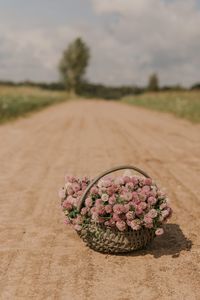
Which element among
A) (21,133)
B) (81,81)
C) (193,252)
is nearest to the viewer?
(193,252)

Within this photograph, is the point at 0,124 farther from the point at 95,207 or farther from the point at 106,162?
the point at 95,207

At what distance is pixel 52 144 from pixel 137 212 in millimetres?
8499

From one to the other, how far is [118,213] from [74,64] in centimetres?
8186

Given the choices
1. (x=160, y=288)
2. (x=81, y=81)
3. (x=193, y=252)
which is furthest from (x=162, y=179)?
(x=81, y=81)

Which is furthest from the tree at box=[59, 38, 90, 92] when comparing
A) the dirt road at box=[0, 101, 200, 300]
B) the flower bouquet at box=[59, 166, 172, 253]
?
the flower bouquet at box=[59, 166, 172, 253]

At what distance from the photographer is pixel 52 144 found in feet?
43.4

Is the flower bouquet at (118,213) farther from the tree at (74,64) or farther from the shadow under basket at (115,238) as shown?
the tree at (74,64)

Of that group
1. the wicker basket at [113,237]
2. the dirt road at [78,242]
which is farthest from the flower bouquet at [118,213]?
the dirt road at [78,242]

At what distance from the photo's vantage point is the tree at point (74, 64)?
8504 centimetres

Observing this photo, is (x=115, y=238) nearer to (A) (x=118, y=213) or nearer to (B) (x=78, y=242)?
(A) (x=118, y=213)

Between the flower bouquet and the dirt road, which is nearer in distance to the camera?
the dirt road

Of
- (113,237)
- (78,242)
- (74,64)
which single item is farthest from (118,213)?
(74,64)

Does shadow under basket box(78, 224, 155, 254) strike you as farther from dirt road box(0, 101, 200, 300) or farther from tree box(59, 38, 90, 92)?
tree box(59, 38, 90, 92)

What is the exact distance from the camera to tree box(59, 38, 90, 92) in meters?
85.0
